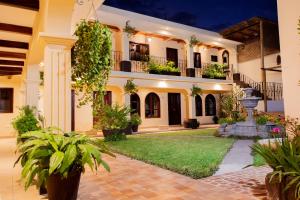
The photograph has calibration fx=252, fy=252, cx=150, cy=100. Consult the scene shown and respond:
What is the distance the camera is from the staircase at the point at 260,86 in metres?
15.5

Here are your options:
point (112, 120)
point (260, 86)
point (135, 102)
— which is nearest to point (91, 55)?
point (112, 120)

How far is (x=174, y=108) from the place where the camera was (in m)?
17.1

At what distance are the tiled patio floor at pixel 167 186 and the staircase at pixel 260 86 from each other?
1216cm

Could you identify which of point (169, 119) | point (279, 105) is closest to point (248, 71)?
point (279, 105)

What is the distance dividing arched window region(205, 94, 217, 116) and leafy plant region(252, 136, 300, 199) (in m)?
16.1

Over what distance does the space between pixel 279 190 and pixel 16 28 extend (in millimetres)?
5506

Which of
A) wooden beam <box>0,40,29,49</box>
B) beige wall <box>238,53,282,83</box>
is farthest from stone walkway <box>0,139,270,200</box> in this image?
beige wall <box>238,53,282,83</box>

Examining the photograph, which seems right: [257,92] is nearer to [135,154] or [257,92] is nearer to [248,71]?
[248,71]

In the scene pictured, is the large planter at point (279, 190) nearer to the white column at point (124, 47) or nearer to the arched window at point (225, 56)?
the white column at point (124, 47)

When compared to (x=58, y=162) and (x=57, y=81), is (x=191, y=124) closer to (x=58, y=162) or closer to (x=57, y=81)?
(x=57, y=81)

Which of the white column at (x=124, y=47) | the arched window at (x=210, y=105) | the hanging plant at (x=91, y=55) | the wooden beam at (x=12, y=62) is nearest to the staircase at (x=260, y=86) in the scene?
the arched window at (x=210, y=105)

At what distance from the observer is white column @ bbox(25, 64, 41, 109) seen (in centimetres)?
787

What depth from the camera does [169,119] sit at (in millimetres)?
16703

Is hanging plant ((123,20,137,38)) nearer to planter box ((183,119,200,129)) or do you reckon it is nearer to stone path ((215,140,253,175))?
planter box ((183,119,200,129))
